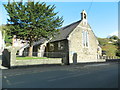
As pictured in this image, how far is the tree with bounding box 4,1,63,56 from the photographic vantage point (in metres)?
19.2

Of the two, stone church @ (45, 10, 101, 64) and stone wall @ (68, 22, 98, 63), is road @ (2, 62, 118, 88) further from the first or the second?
stone wall @ (68, 22, 98, 63)

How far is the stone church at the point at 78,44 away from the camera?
2349 centimetres

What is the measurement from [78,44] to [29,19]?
37.4 feet

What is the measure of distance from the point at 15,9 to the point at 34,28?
4.65 m

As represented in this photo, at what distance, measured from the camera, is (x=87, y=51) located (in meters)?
26.3

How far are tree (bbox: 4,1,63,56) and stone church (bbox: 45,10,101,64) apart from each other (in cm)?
459

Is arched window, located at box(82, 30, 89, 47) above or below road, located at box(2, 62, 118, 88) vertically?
above

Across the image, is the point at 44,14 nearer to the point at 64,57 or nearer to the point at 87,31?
the point at 64,57

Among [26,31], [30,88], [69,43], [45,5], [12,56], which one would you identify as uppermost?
[45,5]

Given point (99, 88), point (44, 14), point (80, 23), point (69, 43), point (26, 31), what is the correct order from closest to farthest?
point (99, 88) → point (26, 31) → point (44, 14) → point (69, 43) → point (80, 23)

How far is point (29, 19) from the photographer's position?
19.3 metres

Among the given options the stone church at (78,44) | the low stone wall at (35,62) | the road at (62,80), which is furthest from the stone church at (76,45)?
the road at (62,80)

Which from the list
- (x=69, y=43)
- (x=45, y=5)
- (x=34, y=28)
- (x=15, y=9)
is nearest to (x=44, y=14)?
(x=45, y=5)

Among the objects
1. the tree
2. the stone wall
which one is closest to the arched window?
the stone wall
